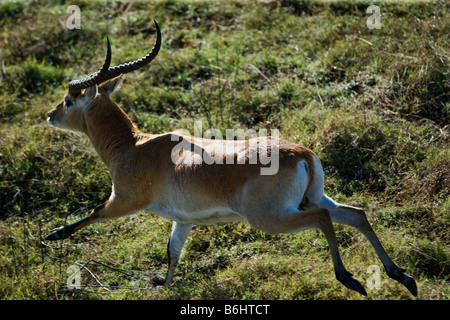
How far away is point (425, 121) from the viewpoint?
7730 mm

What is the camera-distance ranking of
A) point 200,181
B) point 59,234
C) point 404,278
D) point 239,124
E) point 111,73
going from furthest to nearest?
point 239,124 < point 111,73 < point 59,234 < point 200,181 < point 404,278

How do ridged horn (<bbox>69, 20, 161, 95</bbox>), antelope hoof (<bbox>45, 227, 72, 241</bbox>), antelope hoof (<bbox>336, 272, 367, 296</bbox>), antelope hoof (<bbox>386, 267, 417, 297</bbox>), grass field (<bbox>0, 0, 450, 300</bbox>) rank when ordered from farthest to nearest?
ridged horn (<bbox>69, 20, 161, 95</bbox>), antelope hoof (<bbox>45, 227, 72, 241</bbox>), grass field (<bbox>0, 0, 450, 300</bbox>), antelope hoof (<bbox>386, 267, 417, 297</bbox>), antelope hoof (<bbox>336, 272, 367, 296</bbox>)

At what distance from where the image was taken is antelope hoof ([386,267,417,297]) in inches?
201

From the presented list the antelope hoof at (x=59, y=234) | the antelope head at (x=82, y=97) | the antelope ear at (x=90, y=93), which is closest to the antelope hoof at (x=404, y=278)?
the antelope hoof at (x=59, y=234)

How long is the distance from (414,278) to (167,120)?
4278 millimetres

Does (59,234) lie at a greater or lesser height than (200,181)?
lesser

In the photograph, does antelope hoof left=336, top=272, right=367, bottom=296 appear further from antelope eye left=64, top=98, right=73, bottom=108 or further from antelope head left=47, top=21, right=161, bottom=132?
antelope eye left=64, top=98, right=73, bottom=108

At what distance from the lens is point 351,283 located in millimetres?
5051

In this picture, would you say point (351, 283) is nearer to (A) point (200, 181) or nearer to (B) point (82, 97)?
(A) point (200, 181)

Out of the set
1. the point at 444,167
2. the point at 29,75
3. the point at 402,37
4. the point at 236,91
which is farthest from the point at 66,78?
the point at 444,167

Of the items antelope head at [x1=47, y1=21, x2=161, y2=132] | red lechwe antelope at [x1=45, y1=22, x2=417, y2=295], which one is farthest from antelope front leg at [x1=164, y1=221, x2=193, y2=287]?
antelope head at [x1=47, y1=21, x2=161, y2=132]

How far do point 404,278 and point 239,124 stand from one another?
11.8 feet

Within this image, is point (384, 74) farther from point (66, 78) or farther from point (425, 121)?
point (66, 78)

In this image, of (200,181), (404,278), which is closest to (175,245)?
(200,181)
